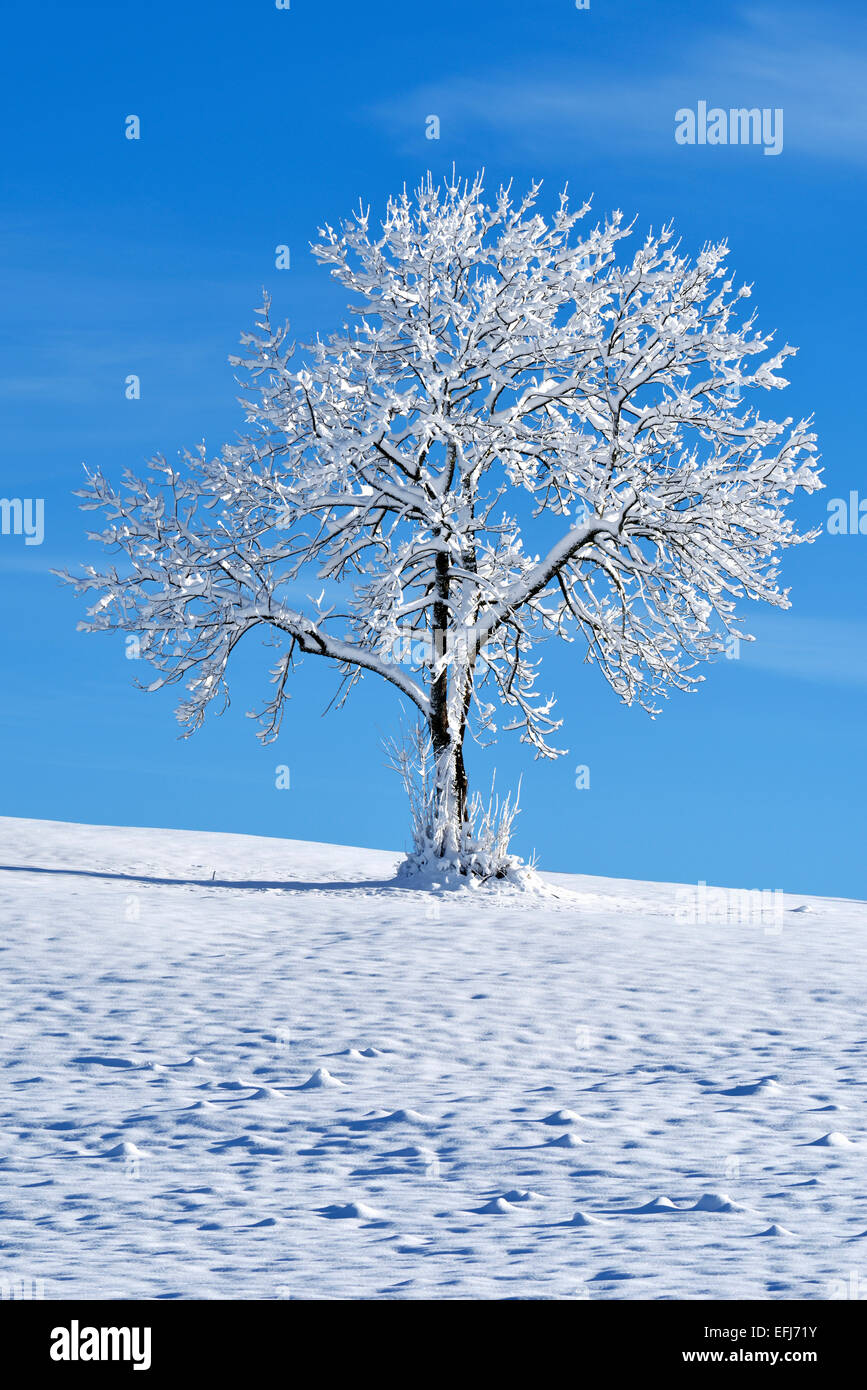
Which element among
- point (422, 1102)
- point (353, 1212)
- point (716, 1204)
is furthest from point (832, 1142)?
point (353, 1212)

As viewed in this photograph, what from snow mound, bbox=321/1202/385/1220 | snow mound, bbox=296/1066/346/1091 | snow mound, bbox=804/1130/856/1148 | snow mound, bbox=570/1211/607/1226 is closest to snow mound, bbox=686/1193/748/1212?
snow mound, bbox=570/1211/607/1226

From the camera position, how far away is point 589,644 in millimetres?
20109

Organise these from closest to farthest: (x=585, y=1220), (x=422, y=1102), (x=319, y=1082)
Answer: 1. (x=585, y=1220)
2. (x=422, y=1102)
3. (x=319, y=1082)

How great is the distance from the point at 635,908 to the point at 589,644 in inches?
203

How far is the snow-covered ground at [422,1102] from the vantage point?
16.3ft

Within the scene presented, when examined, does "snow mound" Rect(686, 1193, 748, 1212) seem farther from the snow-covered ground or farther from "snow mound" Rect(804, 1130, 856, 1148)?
"snow mound" Rect(804, 1130, 856, 1148)

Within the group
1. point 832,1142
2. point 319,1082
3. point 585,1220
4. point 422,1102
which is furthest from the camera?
point 319,1082

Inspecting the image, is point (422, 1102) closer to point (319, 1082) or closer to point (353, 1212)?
point (319, 1082)

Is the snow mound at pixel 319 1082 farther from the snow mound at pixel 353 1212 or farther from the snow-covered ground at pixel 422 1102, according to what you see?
the snow mound at pixel 353 1212

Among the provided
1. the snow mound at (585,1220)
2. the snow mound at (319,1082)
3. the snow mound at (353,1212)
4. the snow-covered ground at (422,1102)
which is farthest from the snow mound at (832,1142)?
the snow mound at (319,1082)

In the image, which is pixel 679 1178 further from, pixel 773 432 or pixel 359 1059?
pixel 773 432

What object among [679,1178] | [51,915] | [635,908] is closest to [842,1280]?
[679,1178]

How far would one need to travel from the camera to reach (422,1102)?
734 cm

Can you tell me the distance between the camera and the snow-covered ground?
4.97 m
